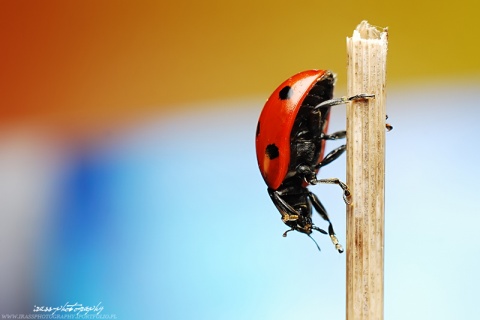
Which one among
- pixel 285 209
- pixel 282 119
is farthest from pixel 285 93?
pixel 285 209

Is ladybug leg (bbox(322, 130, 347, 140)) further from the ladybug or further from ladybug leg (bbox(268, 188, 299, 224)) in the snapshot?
ladybug leg (bbox(268, 188, 299, 224))

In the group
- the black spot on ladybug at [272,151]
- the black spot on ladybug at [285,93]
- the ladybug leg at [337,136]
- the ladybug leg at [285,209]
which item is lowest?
the ladybug leg at [285,209]

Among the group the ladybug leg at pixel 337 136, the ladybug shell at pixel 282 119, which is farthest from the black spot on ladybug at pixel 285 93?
the ladybug leg at pixel 337 136

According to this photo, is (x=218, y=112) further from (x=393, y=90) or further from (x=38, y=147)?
(x=38, y=147)

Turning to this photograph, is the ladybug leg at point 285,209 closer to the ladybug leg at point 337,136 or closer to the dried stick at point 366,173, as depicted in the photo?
the ladybug leg at point 337,136

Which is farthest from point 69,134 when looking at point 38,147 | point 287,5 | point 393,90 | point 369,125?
point 369,125

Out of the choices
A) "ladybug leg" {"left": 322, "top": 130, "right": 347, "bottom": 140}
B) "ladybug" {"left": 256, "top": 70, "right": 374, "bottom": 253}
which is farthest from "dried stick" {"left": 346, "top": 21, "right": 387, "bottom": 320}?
"ladybug leg" {"left": 322, "top": 130, "right": 347, "bottom": 140}

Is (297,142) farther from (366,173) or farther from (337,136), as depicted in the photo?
(366,173)
